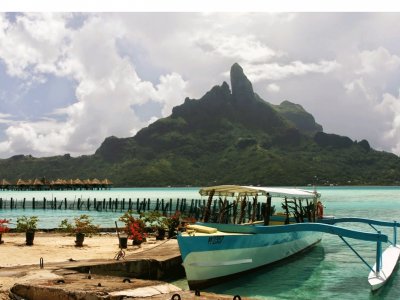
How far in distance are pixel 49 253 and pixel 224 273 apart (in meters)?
8.88

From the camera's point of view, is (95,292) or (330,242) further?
(330,242)

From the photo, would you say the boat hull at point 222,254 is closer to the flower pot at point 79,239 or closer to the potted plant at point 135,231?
the potted plant at point 135,231

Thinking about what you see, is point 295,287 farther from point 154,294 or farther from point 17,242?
point 17,242

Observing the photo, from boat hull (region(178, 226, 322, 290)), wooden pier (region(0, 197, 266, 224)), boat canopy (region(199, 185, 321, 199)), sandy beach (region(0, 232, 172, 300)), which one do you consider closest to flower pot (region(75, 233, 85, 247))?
sandy beach (region(0, 232, 172, 300))

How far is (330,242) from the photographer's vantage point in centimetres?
3203

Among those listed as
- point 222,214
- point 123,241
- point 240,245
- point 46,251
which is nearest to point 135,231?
point 123,241

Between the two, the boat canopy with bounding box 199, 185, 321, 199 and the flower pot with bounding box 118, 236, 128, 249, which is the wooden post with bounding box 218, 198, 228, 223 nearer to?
the boat canopy with bounding box 199, 185, 321, 199

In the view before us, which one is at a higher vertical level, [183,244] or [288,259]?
[183,244]

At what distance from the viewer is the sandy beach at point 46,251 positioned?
1494 centimetres

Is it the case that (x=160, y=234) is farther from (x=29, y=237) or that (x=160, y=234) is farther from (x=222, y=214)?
(x=222, y=214)

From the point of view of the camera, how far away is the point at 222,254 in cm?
1631

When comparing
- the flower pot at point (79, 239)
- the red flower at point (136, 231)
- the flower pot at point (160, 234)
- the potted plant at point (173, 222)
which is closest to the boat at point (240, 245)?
the red flower at point (136, 231)

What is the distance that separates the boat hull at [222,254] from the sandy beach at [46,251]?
16.0ft

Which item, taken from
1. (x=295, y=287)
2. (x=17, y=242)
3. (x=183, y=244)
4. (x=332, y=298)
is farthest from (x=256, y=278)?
(x=17, y=242)
